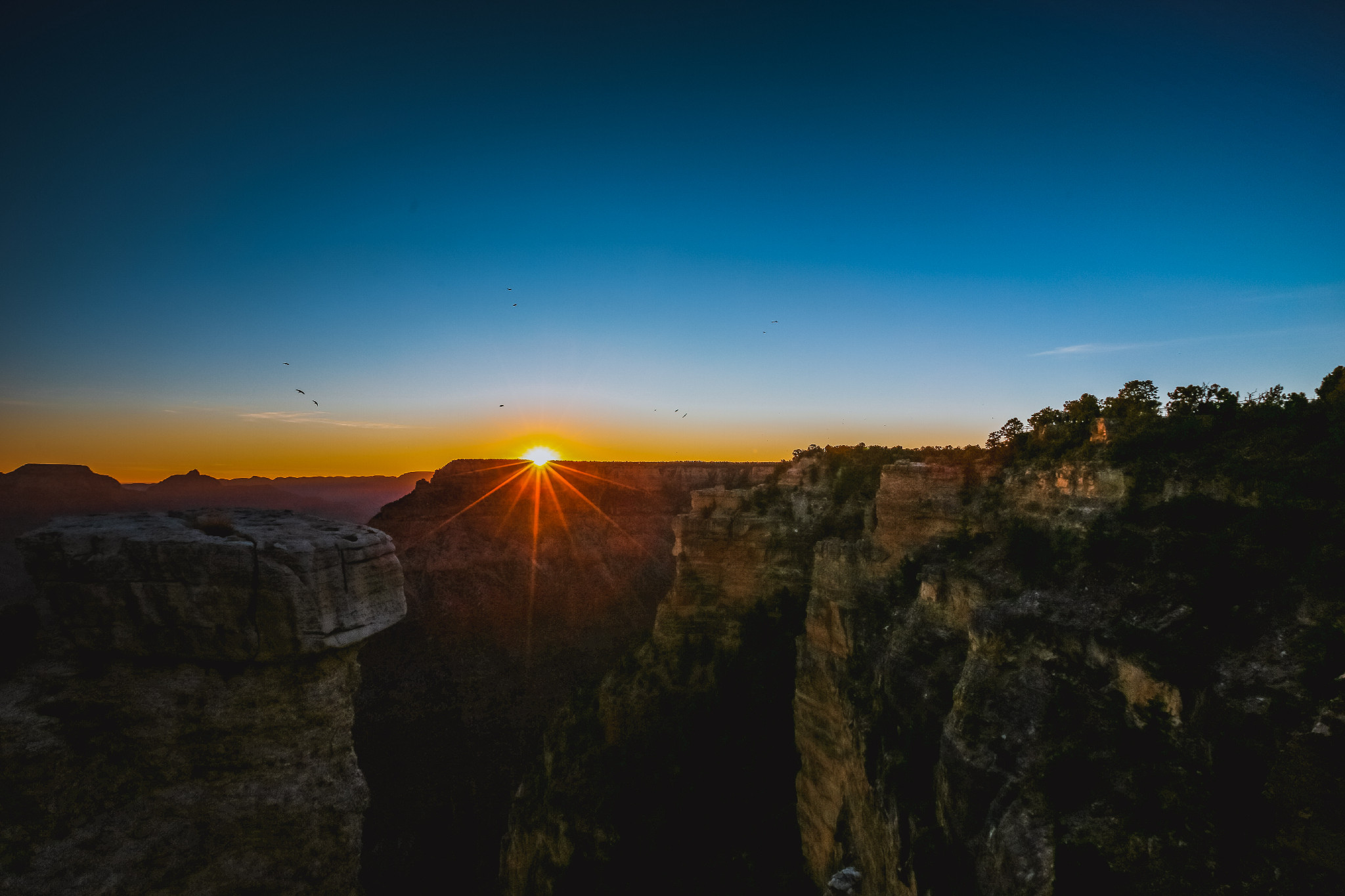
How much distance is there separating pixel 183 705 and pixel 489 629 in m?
36.0

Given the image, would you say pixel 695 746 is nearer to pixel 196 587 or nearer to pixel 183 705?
pixel 183 705

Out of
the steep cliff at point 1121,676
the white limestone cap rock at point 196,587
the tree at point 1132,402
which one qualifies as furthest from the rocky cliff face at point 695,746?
the white limestone cap rock at point 196,587

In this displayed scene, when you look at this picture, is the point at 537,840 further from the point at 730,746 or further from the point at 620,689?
the point at 730,746

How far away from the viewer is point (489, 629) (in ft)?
131

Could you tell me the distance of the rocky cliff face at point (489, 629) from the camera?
88.3 ft

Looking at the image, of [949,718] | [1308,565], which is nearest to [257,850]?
[949,718]

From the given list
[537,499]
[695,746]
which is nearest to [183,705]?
[695,746]

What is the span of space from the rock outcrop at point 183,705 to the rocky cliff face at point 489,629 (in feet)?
55.4

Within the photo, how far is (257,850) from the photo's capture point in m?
6.62

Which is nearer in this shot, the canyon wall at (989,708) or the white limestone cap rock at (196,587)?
the canyon wall at (989,708)

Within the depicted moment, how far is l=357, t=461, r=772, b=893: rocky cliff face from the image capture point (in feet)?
88.3

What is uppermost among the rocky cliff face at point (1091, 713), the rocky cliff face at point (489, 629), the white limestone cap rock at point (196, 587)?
the white limestone cap rock at point (196, 587)

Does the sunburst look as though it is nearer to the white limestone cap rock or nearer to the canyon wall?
the canyon wall

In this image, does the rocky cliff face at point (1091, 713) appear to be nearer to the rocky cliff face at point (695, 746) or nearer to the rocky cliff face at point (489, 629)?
the rocky cliff face at point (695, 746)
